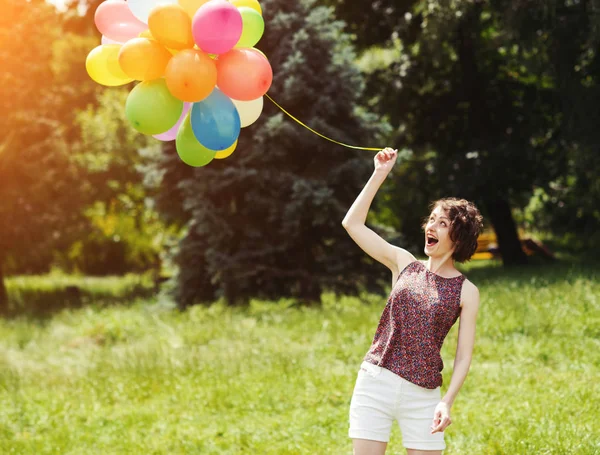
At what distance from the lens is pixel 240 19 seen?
13.5 ft

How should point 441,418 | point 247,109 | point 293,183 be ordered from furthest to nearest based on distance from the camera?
point 293,183
point 247,109
point 441,418

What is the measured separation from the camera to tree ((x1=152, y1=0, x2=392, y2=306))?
1261 cm

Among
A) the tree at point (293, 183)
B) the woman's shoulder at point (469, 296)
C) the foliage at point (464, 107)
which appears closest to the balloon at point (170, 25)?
the woman's shoulder at point (469, 296)

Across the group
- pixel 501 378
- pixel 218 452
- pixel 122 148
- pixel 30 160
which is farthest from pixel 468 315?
pixel 122 148

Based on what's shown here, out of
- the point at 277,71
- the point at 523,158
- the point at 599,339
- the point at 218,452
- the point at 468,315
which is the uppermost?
the point at 277,71

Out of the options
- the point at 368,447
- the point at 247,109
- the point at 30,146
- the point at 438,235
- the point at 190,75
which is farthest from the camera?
the point at 30,146

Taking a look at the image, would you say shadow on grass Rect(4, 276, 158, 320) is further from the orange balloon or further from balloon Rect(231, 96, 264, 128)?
the orange balloon

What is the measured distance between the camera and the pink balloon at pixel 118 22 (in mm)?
4445

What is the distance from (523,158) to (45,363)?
11967 mm

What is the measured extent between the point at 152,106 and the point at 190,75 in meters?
0.32

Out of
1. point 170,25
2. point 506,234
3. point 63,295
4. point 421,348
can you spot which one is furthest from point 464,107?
point 421,348

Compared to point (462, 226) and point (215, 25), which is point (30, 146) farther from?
point (462, 226)

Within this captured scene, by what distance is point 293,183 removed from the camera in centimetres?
1283

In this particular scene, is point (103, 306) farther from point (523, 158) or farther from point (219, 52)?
point (219, 52)
